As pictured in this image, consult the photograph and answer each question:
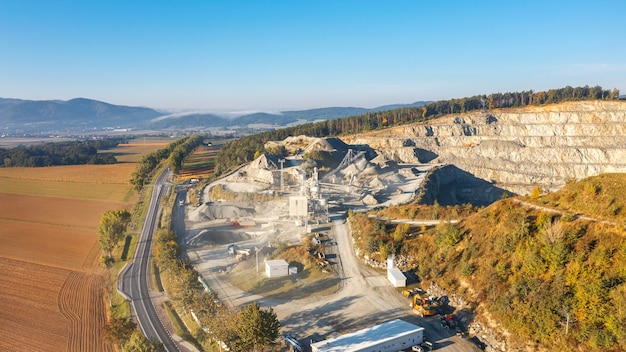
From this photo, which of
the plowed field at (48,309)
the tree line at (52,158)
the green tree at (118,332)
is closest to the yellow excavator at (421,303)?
the green tree at (118,332)

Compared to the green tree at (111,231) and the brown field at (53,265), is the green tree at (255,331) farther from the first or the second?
the green tree at (111,231)

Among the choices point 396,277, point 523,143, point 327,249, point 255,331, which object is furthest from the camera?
point 523,143

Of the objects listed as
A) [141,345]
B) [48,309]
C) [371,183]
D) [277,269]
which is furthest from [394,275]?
[371,183]

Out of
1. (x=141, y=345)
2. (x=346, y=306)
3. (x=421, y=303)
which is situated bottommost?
(x=346, y=306)

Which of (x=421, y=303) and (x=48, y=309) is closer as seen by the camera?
(x=421, y=303)

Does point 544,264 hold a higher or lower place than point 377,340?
higher

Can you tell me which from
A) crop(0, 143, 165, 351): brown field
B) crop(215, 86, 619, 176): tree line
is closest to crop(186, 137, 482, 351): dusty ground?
crop(0, 143, 165, 351): brown field

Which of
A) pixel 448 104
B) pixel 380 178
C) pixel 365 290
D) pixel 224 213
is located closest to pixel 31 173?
pixel 224 213

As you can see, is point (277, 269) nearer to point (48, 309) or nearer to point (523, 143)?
point (48, 309)

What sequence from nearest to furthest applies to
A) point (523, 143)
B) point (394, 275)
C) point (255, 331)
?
point (255, 331) < point (394, 275) < point (523, 143)
